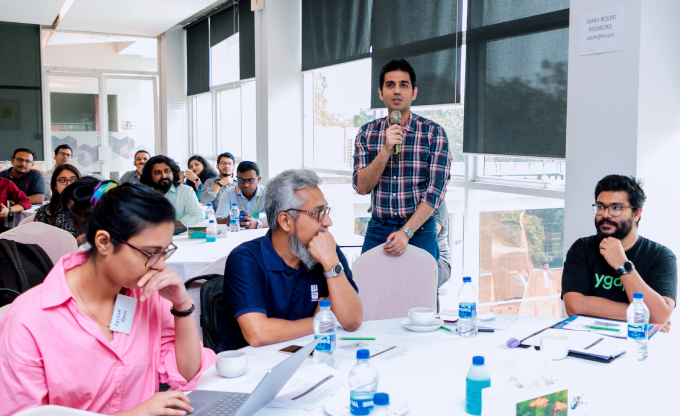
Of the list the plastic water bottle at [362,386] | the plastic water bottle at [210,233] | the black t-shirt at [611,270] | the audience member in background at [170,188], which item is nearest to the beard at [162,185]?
the audience member in background at [170,188]

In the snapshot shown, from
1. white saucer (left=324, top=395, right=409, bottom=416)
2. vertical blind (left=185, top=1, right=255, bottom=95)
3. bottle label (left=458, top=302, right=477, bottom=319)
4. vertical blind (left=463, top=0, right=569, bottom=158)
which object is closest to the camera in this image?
white saucer (left=324, top=395, right=409, bottom=416)

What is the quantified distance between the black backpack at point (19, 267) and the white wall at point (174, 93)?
786 cm

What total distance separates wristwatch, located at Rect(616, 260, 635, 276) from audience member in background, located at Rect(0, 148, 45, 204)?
6.60 meters

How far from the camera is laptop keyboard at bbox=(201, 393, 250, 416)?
1420mm

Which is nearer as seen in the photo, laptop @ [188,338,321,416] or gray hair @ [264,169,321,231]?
laptop @ [188,338,321,416]

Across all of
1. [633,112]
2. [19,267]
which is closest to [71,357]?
[19,267]

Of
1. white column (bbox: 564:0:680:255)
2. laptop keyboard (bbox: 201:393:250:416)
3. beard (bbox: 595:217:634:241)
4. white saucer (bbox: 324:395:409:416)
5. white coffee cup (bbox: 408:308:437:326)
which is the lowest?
laptop keyboard (bbox: 201:393:250:416)

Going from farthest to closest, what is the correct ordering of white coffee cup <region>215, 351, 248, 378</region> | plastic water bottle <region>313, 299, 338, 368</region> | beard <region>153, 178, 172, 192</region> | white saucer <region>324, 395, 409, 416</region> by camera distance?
beard <region>153, 178, 172, 192</region>
plastic water bottle <region>313, 299, 338, 368</region>
white coffee cup <region>215, 351, 248, 378</region>
white saucer <region>324, 395, 409, 416</region>

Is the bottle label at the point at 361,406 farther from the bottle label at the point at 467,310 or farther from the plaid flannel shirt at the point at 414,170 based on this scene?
the plaid flannel shirt at the point at 414,170

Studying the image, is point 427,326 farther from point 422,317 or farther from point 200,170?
point 200,170

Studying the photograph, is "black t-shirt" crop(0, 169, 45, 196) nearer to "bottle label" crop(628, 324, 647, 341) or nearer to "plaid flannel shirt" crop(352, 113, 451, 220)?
"plaid flannel shirt" crop(352, 113, 451, 220)

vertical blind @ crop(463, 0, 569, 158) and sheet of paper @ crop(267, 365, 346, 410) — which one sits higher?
vertical blind @ crop(463, 0, 569, 158)

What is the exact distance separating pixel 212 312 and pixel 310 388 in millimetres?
770

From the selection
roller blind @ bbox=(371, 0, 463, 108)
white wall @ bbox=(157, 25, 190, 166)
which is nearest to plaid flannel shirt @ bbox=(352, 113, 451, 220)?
roller blind @ bbox=(371, 0, 463, 108)
